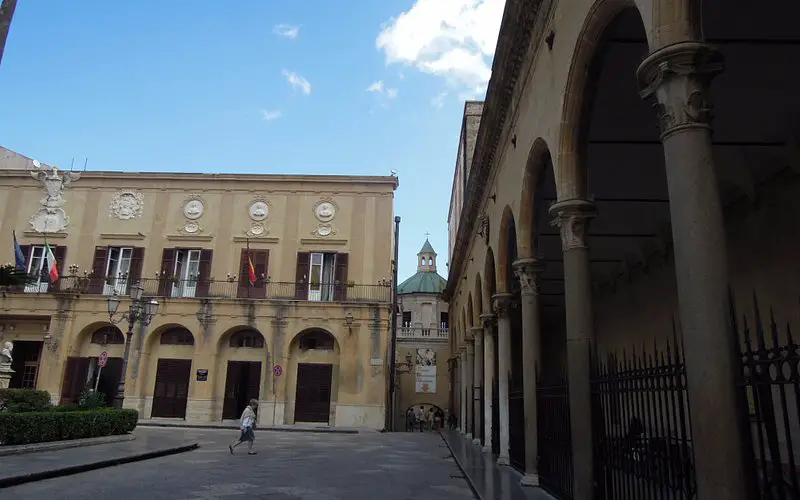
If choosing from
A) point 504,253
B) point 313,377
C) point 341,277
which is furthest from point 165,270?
point 504,253

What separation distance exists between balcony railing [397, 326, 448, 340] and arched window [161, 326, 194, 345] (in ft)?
65.8

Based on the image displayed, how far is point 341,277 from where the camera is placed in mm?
29844

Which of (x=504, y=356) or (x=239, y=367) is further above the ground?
(x=239, y=367)

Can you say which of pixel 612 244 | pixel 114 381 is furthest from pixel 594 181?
pixel 114 381

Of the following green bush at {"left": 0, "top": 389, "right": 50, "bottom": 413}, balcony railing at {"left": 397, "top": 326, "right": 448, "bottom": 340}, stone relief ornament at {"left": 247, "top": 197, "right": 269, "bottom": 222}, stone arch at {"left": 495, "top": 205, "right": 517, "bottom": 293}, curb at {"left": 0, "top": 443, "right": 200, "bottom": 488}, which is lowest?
curb at {"left": 0, "top": 443, "right": 200, "bottom": 488}

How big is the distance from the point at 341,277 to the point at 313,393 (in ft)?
19.3

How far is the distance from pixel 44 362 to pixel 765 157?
30.8m

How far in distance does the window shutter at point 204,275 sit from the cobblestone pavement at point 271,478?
14.3 metres

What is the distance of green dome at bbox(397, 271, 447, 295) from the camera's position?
55.4 m

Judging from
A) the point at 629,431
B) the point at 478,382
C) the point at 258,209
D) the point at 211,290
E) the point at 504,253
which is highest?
the point at 258,209

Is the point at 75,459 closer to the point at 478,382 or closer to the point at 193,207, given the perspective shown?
the point at 478,382

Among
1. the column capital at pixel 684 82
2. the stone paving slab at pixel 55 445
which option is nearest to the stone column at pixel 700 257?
the column capital at pixel 684 82

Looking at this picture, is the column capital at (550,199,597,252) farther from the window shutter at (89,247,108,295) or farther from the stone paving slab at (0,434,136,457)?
the window shutter at (89,247,108,295)

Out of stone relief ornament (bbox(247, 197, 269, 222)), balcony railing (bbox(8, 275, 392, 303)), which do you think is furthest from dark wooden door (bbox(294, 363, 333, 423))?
stone relief ornament (bbox(247, 197, 269, 222))
